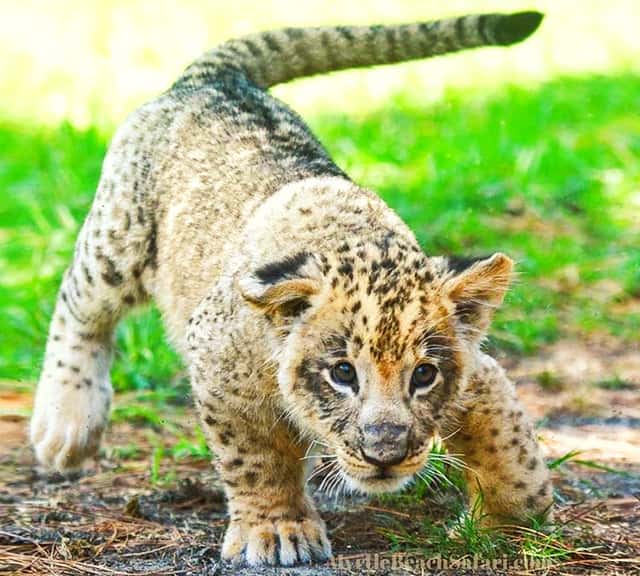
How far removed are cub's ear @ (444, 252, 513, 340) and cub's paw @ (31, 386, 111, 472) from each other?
2487mm

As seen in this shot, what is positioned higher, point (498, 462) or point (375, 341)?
point (375, 341)

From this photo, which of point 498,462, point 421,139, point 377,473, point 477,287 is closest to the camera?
point 377,473

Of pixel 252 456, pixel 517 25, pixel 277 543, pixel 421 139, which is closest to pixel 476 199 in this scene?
pixel 421 139

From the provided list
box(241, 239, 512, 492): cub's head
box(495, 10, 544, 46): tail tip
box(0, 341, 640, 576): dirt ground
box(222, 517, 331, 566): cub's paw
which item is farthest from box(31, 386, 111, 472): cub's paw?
box(495, 10, 544, 46): tail tip

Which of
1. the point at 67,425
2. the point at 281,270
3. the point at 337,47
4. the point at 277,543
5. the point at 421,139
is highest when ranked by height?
the point at 421,139

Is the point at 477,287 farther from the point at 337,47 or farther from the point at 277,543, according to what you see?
the point at 337,47

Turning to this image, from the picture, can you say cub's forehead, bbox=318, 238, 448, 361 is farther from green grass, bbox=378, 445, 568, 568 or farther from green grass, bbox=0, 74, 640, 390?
green grass, bbox=0, 74, 640, 390

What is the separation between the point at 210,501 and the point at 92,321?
4.21 feet

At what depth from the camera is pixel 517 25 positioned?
752cm

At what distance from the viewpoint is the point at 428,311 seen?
5332mm

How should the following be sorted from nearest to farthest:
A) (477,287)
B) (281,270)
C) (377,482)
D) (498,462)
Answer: (377,482)
(281,270)
(477,287)
(498,462)

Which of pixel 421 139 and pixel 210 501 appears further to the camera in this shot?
pixel 421 139

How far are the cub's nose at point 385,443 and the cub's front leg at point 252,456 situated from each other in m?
0.72

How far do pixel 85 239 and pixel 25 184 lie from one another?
15.3 feet
